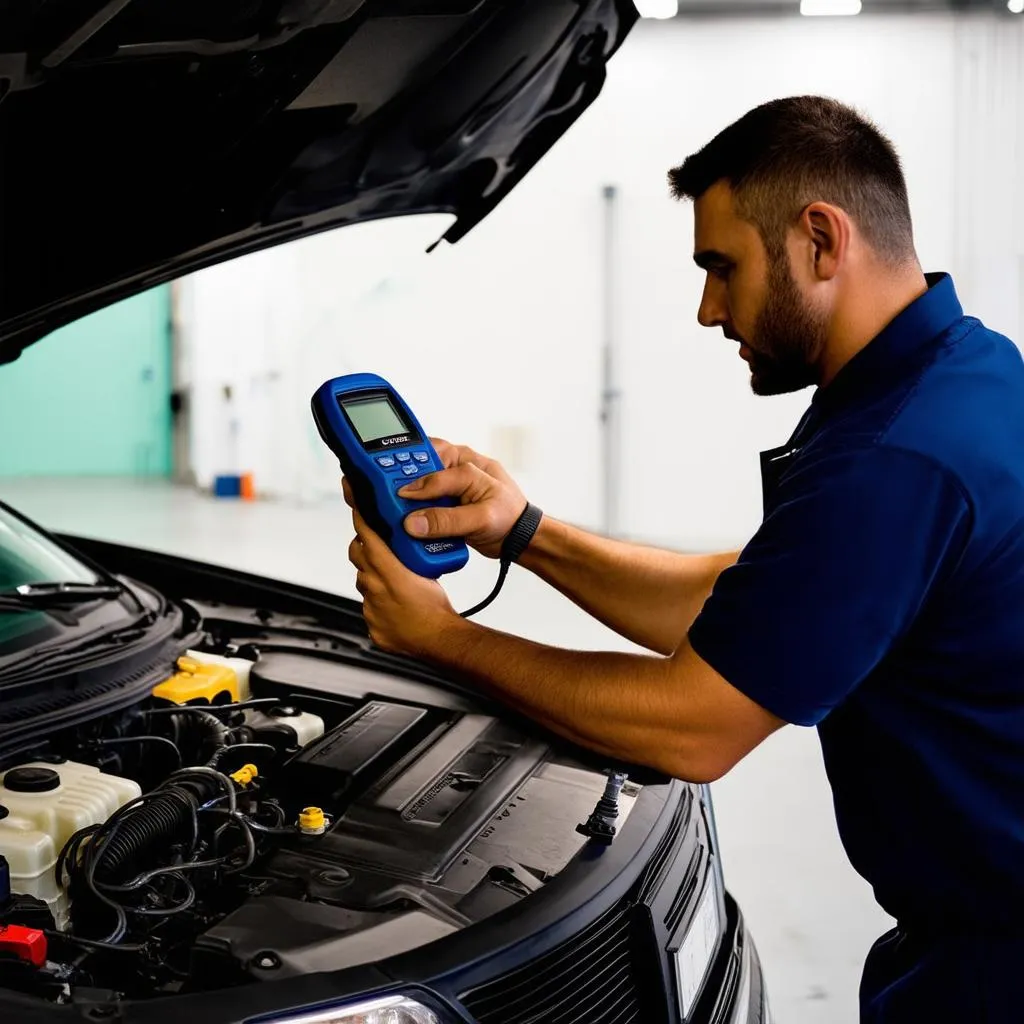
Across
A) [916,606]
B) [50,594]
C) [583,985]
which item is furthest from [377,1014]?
[50,594]

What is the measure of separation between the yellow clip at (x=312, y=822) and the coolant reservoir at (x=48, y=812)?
0.23m

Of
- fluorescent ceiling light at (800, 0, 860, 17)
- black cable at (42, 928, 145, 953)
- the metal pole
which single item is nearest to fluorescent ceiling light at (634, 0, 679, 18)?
fluorescent ceiling light at (800, 0, 860, 17)

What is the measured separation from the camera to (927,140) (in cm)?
651

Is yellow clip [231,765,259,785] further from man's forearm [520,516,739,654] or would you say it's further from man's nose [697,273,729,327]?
man's nose [697,273,729,327]

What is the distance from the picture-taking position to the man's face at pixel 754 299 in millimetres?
1232

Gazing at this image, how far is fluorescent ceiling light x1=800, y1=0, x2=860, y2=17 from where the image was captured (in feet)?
21.1

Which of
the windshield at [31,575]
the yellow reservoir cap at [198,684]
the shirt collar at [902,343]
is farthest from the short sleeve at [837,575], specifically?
the windshield at [31,575]

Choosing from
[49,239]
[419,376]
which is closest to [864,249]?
[49,239]

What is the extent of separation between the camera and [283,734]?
1663 millimetres

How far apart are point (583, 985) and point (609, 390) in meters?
5.85

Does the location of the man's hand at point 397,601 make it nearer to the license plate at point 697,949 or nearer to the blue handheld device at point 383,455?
the blue handheld device at point 383,455

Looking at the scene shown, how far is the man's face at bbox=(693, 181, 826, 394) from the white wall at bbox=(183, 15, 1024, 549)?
5.30 meters

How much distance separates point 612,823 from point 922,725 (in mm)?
411

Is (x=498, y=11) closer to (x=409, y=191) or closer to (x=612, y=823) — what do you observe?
(x=409, y=191)
